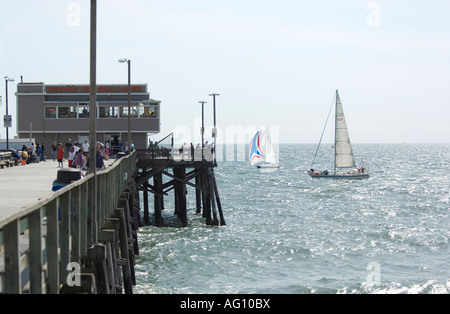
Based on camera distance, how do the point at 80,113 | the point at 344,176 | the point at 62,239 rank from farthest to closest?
the point at 344,176 → the point at 80,113 → the point at 62,239

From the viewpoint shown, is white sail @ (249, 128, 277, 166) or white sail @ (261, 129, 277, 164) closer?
white sail @ (249, 128, 277, 166)

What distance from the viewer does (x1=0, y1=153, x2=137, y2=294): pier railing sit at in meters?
6.16

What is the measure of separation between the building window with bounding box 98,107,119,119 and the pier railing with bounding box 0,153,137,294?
120ft

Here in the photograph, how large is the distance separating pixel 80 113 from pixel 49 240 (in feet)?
137

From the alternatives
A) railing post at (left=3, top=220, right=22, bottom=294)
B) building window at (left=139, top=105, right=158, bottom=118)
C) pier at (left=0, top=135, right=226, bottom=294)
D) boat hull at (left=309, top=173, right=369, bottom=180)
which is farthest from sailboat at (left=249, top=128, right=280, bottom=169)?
railing post at (left=3, top=220, right=22, bottom=294)

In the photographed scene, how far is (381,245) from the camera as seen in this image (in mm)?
30438

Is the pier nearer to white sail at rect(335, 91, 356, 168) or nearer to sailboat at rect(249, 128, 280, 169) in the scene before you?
white sail at rect(335, 91, 356, 168)

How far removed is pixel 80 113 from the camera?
48.2m

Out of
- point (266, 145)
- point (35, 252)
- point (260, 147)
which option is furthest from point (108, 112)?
point (266, 145)

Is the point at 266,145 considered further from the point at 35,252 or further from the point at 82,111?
the point at 35,252

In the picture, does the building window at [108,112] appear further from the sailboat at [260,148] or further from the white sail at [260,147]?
the white sail at [260,147]

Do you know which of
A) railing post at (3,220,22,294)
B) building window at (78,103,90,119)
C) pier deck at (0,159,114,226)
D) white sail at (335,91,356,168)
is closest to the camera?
railing post at (3,220,22,294)

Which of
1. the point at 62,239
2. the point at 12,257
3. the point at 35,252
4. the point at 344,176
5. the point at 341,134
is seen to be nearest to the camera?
the point at 12,257
